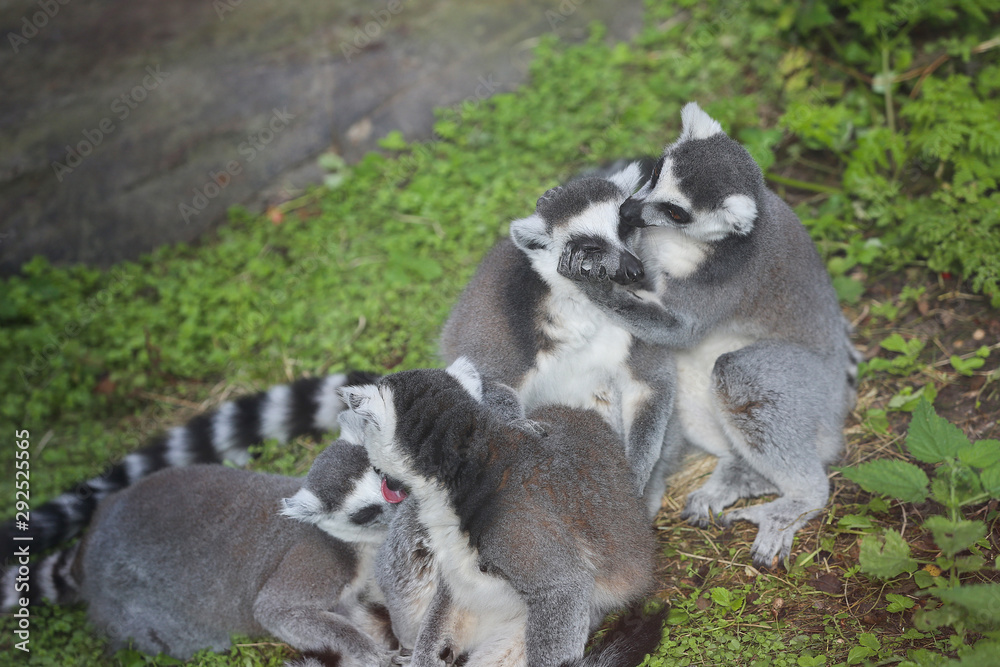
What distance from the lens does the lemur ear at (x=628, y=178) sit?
378 centimetres

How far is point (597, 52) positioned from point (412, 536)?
16.1 ft

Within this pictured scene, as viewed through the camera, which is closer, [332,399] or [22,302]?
[332,399]

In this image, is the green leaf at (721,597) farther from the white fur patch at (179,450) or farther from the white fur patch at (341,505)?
the white fur patch at (179,450)

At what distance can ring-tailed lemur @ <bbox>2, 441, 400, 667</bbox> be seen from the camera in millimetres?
3420

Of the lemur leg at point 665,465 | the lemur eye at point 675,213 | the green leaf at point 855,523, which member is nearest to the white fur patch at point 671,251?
the lemur eye at point 675,213

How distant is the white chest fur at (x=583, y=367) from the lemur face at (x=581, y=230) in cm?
22

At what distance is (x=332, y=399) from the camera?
173 inches

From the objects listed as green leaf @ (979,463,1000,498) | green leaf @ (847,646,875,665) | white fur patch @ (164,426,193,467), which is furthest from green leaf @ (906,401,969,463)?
white fur patch @ (164,426,193,467)

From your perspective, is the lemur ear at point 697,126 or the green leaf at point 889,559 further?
the lemur ear at point 697,126

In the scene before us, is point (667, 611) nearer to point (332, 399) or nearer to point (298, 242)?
point (332, 399)

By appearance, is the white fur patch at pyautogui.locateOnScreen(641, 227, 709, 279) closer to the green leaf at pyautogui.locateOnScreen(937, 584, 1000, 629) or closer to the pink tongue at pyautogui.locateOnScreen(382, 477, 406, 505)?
the pink tongue at pyautogui.locateOnScreen(382, 477, 406, 505)

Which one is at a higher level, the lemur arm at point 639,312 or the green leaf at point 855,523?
the lemur arm at point 639,312

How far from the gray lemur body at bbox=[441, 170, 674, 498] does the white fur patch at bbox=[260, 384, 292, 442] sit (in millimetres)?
1219

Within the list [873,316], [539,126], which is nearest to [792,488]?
[873,316]
